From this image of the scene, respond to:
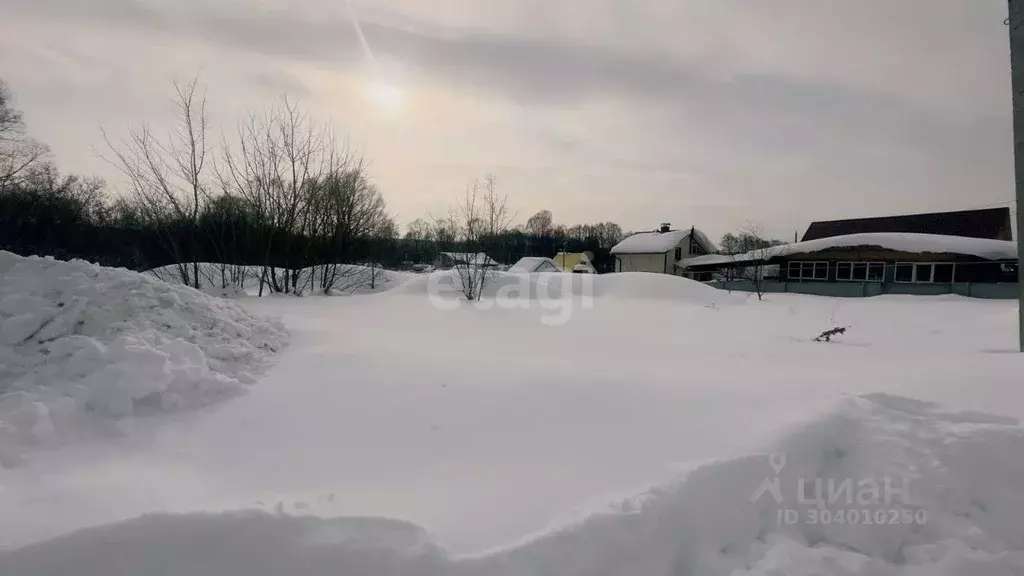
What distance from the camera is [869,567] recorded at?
2301 mm

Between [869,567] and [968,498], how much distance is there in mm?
1022

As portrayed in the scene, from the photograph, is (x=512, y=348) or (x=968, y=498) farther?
(x=512, y=348)

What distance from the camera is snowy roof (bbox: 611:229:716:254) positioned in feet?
115

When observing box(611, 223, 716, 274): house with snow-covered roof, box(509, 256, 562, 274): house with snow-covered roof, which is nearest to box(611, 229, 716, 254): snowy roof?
box(611, 223, 716, 274): house with snow-covered roof

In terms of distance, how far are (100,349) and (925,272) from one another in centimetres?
3202

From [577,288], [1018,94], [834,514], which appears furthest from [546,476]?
[577,288]

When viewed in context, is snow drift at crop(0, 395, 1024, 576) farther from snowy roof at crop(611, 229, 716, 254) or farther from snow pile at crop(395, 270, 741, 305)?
snowy roof at crop(611, 229, 716, 254)

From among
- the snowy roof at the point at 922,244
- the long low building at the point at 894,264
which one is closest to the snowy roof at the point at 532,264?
the long low building at the point at 894,264

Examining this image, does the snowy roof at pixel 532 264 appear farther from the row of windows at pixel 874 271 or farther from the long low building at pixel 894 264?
the row of windows at pixel 874 271

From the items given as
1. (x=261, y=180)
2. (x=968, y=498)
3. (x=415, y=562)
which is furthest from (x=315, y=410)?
(x=261, y=180)

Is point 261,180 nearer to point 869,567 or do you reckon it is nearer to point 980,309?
point 869,567

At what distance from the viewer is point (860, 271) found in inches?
1015

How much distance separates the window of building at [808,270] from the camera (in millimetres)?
27422

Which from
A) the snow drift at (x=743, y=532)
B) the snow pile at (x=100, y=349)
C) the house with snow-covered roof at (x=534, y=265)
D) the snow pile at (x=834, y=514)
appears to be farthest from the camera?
the house with snow-covered roof at (x=534, y=265)
